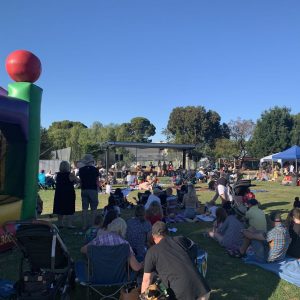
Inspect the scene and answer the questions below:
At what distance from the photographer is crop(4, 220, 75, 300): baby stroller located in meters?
4.04

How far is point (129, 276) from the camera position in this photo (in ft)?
14.6

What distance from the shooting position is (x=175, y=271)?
373 centimetres

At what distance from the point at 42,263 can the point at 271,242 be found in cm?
375

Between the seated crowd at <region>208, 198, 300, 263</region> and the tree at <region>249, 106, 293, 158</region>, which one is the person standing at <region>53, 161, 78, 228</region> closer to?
the seated crowd at <region>208, 198, 300, 263</region>

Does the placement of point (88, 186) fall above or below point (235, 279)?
above

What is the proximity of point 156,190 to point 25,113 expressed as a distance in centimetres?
474

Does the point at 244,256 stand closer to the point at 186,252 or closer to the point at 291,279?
the point at 291,279

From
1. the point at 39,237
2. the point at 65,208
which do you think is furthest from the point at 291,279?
the point at 65,208

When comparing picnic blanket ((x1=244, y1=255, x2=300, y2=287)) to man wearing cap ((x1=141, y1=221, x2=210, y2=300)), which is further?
picnic blanket ((x1=244, y1=255, x2=300, y2=287))

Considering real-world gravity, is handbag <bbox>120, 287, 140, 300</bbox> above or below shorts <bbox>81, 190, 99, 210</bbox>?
below

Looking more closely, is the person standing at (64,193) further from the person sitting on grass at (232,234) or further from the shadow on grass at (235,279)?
the person sitting on grass at (232,234)

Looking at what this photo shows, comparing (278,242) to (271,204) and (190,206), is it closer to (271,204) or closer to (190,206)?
(190,206)

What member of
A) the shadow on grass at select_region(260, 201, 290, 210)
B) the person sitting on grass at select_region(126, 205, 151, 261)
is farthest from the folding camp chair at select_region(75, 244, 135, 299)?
the shadow on grass at select_region(260, 201, 290, 210)

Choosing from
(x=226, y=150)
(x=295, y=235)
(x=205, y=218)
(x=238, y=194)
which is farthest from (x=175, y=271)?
(x=226, y=150)
